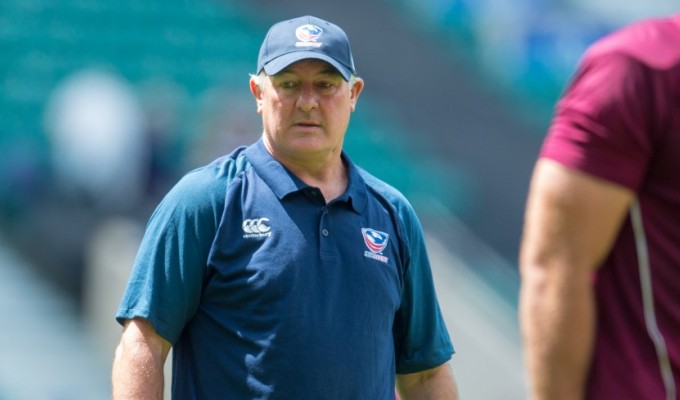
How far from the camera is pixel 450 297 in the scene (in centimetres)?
1009

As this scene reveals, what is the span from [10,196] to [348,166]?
23.7ft

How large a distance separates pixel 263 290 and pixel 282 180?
33 cm

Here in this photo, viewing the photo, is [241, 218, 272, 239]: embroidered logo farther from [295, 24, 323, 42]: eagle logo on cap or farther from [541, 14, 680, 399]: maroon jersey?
[541, 14, 680, 399]: maroon jersey

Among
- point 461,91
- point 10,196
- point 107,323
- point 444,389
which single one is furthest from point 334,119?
point 461,91

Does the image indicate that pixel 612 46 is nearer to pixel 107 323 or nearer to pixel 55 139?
pixel 107 323

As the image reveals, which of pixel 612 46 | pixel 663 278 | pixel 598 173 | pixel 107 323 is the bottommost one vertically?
pixel 107 323

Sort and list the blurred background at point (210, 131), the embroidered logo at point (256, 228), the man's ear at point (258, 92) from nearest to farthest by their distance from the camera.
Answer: the embroidered logo at point (256, 228)
the man's ear at point (258, 92)
the blurred background at point (210, 131)

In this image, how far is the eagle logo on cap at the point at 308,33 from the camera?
3.59 metres

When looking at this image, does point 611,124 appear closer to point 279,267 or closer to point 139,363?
point 279,267

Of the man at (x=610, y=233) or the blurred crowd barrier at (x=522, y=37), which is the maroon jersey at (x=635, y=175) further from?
the blurred crowd barrier at (x=522, y=37)

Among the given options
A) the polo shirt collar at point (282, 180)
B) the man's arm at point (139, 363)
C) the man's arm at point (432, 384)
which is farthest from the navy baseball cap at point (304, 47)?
the man's arm at point (432, 384)

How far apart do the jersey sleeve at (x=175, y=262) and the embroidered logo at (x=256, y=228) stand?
8cm

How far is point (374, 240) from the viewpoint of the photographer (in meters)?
3.56

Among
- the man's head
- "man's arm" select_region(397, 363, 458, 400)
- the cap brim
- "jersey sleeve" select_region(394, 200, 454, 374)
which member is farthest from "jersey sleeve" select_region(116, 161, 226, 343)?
"man's arm" select_region(397, 363, 458, 400)
